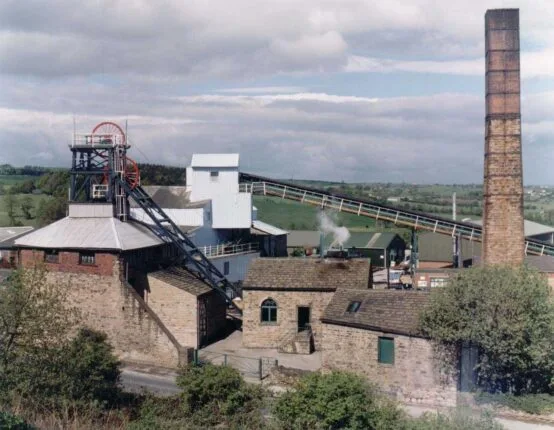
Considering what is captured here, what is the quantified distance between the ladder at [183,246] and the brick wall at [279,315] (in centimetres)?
270

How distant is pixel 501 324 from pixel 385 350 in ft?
15.0

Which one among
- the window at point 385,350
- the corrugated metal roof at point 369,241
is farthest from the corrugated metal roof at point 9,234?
the window at point 385,350

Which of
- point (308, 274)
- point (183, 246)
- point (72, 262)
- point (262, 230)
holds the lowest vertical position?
point (308, 274)

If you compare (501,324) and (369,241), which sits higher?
(501,324)

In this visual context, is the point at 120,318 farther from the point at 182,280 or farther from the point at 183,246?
the point at 183,246

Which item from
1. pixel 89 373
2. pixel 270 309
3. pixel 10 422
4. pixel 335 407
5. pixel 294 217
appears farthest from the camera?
pixel 294 217

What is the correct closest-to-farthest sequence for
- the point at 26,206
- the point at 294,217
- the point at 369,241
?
the point at 369,241 → the point at 26,206 → the point at 294,217

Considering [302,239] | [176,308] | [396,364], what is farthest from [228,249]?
[302,239]

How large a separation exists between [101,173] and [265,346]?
1122 centimetres

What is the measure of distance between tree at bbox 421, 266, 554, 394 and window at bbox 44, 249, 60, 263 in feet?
53.2

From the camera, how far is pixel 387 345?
2348 centimetres

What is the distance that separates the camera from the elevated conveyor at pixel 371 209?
1388 inches

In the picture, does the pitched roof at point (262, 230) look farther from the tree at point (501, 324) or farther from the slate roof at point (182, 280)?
the tree at point (501, 324)

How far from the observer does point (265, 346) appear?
29.5 meters
